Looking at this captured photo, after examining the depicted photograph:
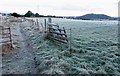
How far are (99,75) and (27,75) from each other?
10.2 ft

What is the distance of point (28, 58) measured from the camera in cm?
1337

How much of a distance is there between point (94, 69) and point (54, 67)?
1.73m

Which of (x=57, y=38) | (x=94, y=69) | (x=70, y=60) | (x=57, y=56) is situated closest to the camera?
(x=94, y=69)

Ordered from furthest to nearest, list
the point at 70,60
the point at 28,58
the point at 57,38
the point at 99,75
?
the point at 57,38, the point at 28,58, the point at 70,60, the point at 99,75

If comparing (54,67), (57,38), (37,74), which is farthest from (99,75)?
(57,38)

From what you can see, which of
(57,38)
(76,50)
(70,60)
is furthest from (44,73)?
(57,38)

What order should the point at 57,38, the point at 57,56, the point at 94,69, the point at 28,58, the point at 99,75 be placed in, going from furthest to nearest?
the point at 57,38 < the point at 28,58 < the point at 57,56 < the point at 94,69 < the point at 99,75

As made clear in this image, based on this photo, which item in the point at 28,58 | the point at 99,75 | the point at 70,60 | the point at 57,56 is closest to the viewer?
the point at 99,75

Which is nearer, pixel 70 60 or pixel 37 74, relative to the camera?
pixel 37 74

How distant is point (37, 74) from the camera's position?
31.7 feet

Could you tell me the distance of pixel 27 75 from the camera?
32.0 feet

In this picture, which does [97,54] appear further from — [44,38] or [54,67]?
[44,38]

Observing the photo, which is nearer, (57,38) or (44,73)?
(44,73)

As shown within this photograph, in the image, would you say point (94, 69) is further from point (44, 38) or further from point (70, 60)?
point (44, 38)
